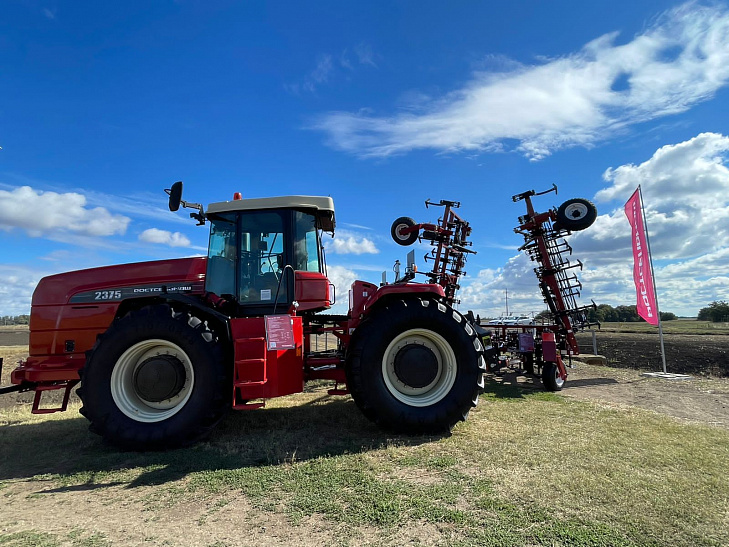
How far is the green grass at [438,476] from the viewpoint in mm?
2791

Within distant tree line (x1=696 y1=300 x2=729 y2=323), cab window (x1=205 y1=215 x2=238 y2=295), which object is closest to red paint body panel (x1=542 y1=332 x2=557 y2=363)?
cab window (x1=205 y1=215 x2=238 y2=295)

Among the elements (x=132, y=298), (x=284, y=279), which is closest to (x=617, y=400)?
(x=284, y=279)

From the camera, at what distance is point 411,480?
3553mm

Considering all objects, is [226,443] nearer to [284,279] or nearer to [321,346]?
[284,279]

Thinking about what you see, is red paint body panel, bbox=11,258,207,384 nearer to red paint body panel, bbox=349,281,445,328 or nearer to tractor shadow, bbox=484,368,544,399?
red paint body panel, bbox=349,281,445,328

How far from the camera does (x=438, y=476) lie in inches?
142

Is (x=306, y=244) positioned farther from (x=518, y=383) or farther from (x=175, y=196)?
(x=518, y=383)

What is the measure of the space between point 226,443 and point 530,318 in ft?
29.4

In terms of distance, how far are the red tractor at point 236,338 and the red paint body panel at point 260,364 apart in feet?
0.05

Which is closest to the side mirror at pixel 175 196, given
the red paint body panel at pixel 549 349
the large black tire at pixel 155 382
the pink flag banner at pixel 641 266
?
the large black tire at pixel 155 382

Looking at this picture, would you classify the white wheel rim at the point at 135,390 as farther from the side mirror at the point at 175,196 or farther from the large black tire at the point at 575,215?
the large black tire at the point at 575,215

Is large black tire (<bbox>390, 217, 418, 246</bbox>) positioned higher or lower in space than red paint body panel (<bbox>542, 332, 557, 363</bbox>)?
higher

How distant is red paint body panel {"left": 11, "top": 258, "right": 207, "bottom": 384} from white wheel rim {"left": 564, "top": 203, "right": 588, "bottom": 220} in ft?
27.6

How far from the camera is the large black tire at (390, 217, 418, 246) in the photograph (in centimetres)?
1173
